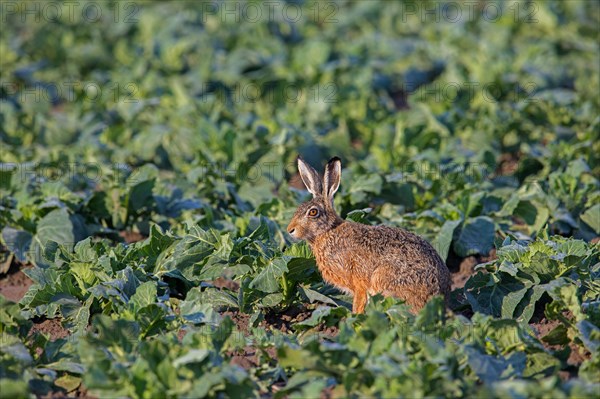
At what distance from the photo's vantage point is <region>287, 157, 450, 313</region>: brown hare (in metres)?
6.98

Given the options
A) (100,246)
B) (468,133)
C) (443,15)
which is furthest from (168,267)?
(443,15)

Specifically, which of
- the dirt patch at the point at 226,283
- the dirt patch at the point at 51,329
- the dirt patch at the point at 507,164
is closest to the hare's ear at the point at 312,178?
the dirt patch at the point at 226,283

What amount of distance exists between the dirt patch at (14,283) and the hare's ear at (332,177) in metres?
2.93

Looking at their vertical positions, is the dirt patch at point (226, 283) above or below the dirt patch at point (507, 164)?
below

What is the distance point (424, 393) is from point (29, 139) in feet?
27.5

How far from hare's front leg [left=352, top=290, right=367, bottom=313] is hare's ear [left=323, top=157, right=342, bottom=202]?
39.3 inches

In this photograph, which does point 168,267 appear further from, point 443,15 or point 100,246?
point 443,15

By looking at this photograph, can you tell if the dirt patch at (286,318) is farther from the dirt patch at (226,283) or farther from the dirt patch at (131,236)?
the dirt patch at (131,236)

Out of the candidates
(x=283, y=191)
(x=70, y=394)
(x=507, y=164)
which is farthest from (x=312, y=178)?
(x=507, y=164)

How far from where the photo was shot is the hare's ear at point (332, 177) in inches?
310

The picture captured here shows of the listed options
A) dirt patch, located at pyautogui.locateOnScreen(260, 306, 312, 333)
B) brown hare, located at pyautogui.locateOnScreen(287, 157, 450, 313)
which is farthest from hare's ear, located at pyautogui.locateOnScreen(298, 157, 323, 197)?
dirt patch, located at pyautogui.locateOnScreen(260, 306, 312, 333)

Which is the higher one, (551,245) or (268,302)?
(551,245)

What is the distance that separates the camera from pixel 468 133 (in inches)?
477

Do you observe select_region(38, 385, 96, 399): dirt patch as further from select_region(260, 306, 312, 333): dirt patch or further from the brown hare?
the brown hare
